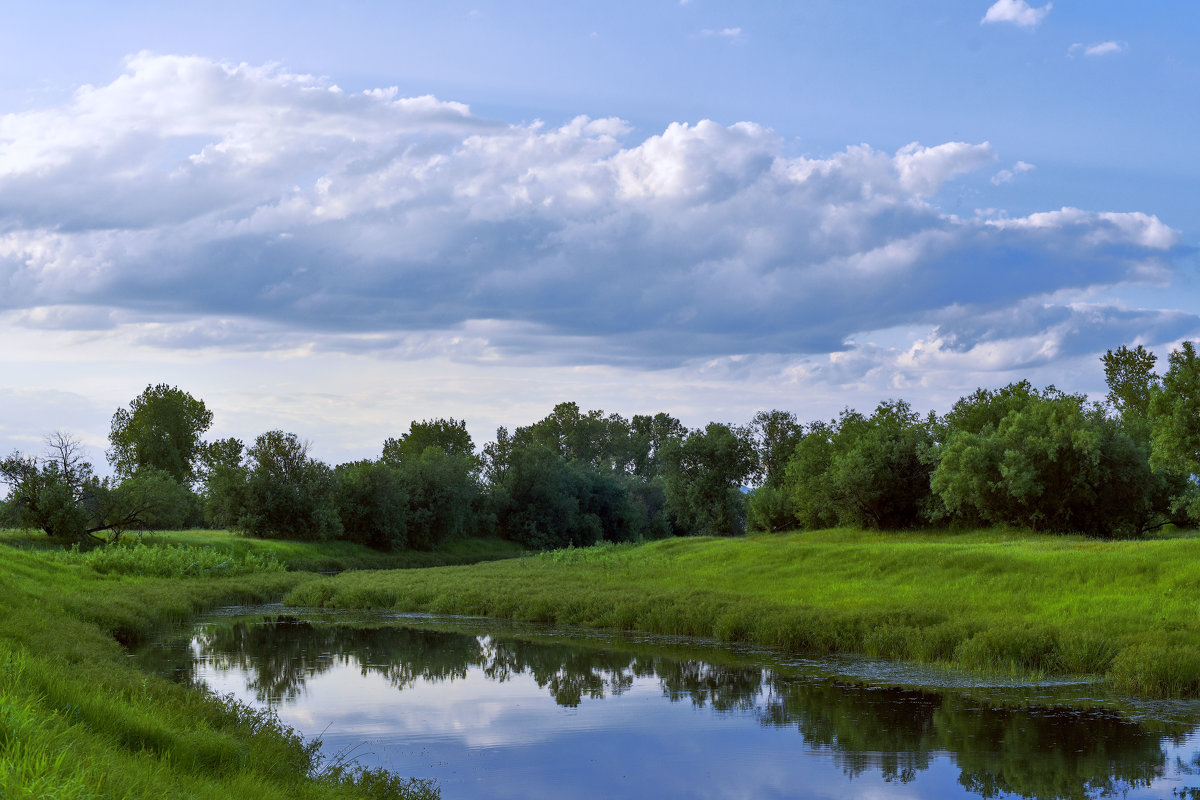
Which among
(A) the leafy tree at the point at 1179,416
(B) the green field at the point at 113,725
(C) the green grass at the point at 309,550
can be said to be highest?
(A) the leafy tree at the point at 1179,416

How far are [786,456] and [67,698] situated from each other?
295ft

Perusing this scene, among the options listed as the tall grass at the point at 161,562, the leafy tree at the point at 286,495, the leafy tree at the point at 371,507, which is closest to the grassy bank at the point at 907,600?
the tall grass at the point at 161,562

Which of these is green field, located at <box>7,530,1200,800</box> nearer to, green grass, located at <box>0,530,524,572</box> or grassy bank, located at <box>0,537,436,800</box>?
grassy bank, located at <box>0,537,436,800</box>

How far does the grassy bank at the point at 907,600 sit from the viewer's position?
867 inches

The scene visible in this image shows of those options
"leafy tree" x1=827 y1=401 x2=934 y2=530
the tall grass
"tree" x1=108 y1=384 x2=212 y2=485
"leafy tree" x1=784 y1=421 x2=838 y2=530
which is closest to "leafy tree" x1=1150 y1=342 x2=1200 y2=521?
"leafy tree" x1=827 y1=401 x2=934 y2=530

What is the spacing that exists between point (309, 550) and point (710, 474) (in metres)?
37.0

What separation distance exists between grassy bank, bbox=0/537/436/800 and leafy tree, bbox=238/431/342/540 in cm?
4812

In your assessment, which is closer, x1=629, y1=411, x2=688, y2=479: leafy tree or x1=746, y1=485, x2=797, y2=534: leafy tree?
x1=746, y1=485, x2=797, y2=534: leafy tree

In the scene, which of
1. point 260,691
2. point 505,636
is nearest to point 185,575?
point 505,636

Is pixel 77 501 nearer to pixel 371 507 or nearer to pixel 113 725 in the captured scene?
pixel 371 507

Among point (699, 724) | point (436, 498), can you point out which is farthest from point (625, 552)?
point (699, 724)

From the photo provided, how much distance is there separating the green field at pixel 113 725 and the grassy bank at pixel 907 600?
13524mm

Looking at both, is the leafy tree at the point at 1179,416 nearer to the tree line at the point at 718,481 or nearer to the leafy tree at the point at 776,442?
the tree line at the point at 718,481

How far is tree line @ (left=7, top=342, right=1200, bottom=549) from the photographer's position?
49781mm
